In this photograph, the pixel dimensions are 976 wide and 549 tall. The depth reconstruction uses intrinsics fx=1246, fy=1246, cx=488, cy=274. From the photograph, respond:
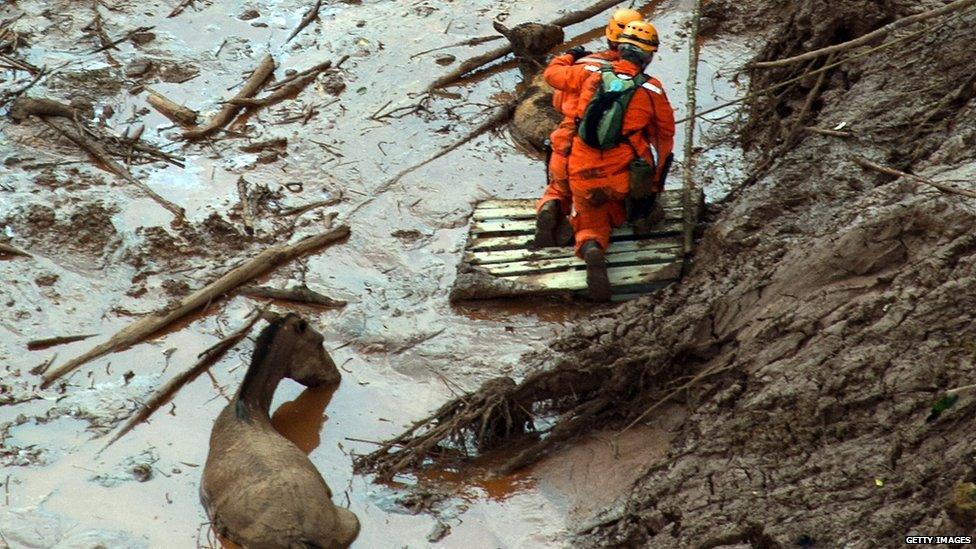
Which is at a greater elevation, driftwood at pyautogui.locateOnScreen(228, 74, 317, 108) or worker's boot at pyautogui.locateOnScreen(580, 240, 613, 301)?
worker's boot at pyautogui.locateOnScreen(580, 240, 613, 301)

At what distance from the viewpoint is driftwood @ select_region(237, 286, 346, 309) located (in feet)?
26.2

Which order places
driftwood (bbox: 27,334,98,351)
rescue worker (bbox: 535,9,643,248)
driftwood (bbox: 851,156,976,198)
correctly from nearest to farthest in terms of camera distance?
1. driftwood (bbox: 851,156,976,198)
2. driftwood (bbox: 27,334,98,351)
3. rescue worker (bbox: 535,9,643,248)

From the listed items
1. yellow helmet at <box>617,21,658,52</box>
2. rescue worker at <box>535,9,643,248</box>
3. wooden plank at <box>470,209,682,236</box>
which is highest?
yellow helmet at <box>617,21,658,52</box>

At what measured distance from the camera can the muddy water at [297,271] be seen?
6.48 m

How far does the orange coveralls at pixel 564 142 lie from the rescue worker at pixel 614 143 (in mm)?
74

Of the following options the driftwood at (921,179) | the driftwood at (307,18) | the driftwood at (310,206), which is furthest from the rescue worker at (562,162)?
the driftwood at (307,18)

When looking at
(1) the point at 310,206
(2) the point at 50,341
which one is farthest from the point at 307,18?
(2) the point at 50,341

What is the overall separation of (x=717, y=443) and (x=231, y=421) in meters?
2.58

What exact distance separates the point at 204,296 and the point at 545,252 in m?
2.24

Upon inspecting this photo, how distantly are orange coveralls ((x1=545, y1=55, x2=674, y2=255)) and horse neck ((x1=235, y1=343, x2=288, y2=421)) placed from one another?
2144 millimetres

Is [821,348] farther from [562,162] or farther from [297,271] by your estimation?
[297,271]

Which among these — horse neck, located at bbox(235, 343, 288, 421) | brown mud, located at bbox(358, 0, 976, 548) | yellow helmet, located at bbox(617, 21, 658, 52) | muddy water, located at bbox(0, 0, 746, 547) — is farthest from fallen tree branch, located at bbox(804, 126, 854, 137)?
horse neck, located at bbox(235, 343, 288, 421)

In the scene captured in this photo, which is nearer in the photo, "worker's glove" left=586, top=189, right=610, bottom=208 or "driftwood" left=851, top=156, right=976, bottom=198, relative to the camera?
"driftwood" left=851, top=156, right=976, bottom=198

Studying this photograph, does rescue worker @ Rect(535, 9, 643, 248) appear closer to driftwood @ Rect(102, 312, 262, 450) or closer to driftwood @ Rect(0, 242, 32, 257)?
driftwood @ Rect(102, 312, 262, 450)
